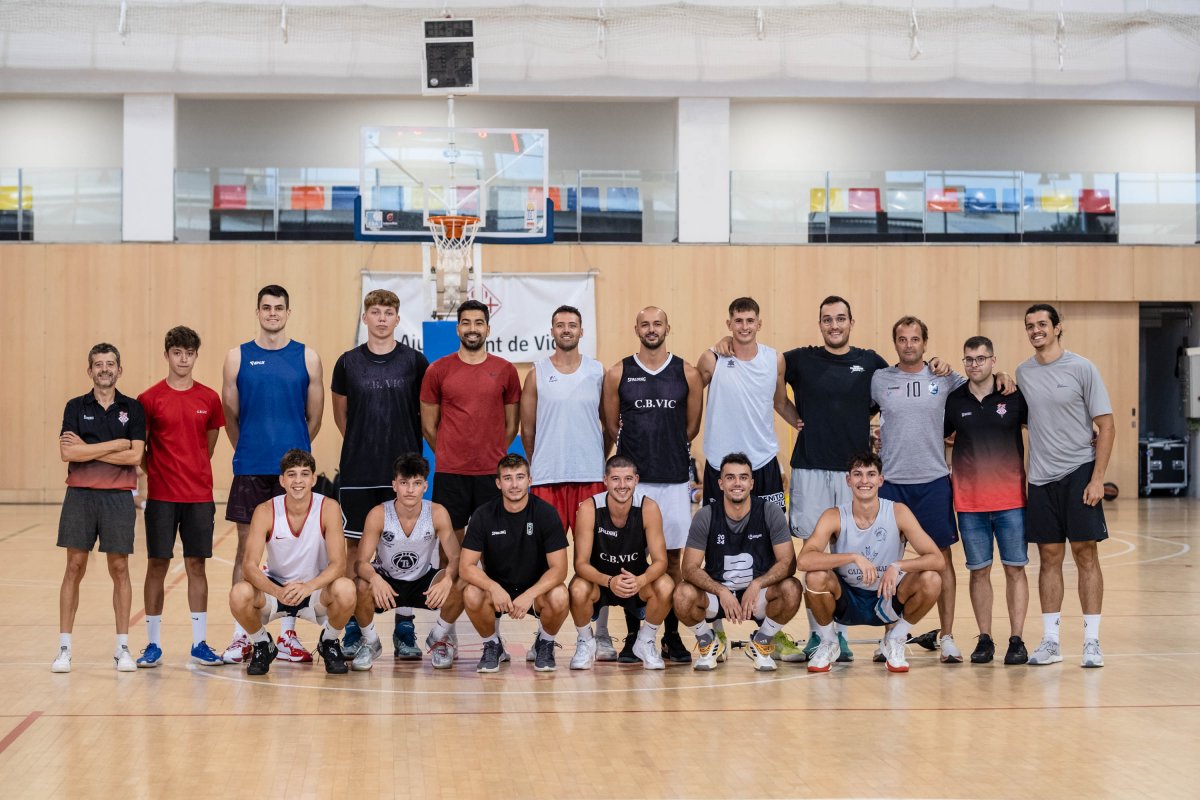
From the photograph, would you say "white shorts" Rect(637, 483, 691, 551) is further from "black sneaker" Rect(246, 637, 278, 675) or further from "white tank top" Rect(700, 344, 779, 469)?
"black sneaker" Rect(246, 637, 278, 675)

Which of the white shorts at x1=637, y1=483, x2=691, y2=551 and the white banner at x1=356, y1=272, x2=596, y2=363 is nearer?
the white shorts at x1=637, y1=483, x2=691, y2=551

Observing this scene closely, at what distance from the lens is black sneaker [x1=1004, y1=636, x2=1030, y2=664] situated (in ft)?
23.1

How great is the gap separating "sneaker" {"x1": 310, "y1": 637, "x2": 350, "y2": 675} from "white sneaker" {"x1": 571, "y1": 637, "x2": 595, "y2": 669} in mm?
1197

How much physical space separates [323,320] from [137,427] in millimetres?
10839

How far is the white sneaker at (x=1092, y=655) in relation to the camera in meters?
6.93

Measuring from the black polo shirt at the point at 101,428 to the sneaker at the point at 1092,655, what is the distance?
5.12 m

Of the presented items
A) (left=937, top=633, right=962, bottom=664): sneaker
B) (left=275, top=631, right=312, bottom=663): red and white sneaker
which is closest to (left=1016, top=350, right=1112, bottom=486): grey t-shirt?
(left=937, top=633, right=962, bottom=664): sneaker

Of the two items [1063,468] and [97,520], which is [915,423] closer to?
[1063,468]

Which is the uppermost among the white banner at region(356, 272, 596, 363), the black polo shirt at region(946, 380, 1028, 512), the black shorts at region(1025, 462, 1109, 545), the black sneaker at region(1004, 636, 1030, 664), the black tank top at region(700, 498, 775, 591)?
the white banner at region(356, 272, 596, 363)

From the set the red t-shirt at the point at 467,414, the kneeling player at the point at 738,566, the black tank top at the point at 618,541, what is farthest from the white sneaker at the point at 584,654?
the red t-shirt at the point at 467,414

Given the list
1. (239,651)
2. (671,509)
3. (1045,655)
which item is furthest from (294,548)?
(1045,655)

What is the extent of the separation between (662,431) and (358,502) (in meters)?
1.74

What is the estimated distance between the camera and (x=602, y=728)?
5.62 metres

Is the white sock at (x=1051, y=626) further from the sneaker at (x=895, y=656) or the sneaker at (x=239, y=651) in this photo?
the sneaker at (x=239, y=651)
